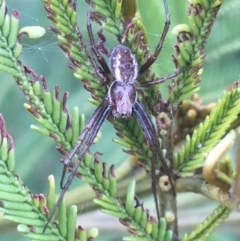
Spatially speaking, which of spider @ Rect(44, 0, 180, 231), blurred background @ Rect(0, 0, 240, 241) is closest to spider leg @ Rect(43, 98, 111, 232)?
spider @ Rect(44, 0, 180, 231)

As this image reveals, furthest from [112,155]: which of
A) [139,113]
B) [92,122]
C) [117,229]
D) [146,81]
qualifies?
[146,81]

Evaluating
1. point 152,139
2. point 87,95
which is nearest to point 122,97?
point 152,139

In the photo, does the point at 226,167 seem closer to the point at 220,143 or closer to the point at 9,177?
the point at 220,143

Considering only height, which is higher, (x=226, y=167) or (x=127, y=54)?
(x=127, y=54)

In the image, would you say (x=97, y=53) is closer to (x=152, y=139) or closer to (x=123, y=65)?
(x=123, y=65)

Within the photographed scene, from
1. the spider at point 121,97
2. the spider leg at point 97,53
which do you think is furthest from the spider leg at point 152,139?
the spider leg at point 97,53

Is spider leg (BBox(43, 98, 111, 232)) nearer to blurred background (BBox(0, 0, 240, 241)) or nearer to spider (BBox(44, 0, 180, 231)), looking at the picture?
spider (BBox(44, 0, 180, 231))

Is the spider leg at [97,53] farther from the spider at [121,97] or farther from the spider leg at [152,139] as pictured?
the spider leg at [152,139]
